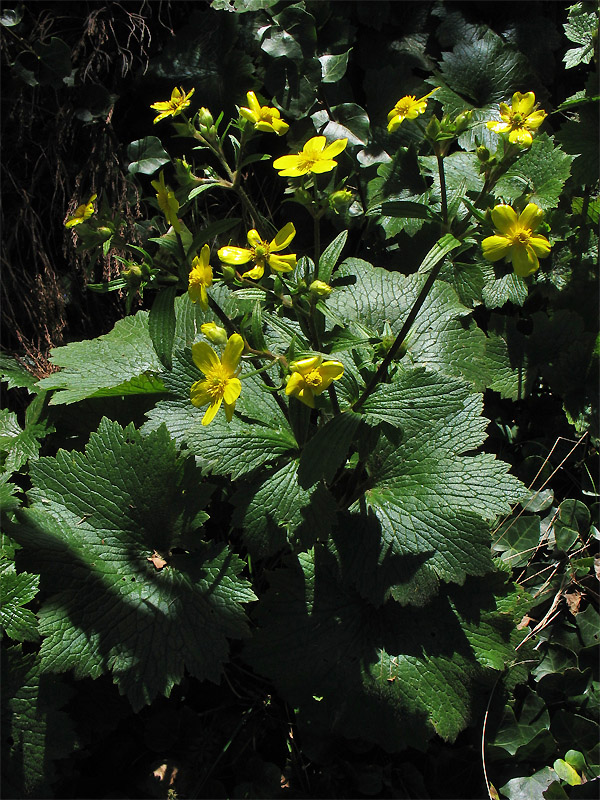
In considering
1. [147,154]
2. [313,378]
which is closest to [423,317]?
[313,378]

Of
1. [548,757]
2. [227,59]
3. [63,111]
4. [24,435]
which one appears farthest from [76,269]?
[548,757]

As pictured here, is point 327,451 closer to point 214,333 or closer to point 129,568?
point 214,333

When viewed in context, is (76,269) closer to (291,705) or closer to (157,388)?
(157,388)

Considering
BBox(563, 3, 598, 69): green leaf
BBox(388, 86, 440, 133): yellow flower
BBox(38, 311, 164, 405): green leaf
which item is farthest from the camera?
BBox(563, 3, 598, 69): green leaf

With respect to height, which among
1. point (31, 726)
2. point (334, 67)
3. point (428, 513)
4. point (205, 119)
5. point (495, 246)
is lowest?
point (31, 726)

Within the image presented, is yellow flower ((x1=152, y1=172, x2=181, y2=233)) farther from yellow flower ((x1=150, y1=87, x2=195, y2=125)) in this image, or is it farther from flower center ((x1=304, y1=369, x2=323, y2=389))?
flower center ((x1=304, y1=369, x2=323, y2=389))

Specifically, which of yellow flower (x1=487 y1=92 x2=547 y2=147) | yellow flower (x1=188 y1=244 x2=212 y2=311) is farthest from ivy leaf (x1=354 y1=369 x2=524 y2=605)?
yellow flower (x1=487 y1=92 x2=547 y2=147)
